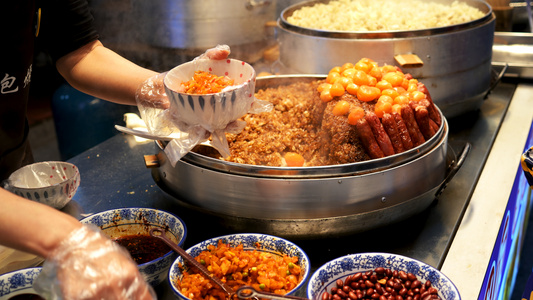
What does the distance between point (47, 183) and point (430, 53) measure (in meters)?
1.90

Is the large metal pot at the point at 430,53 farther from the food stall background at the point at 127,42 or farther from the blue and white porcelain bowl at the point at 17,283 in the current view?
the blue and white porcelain bowl at the point at 17,283

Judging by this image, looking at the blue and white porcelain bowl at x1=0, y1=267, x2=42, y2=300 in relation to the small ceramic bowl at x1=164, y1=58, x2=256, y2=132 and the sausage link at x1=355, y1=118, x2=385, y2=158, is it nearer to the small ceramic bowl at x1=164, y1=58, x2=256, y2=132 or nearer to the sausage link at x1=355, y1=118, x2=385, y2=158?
the small ceramic bowl at x1=164, y1=58, x2=256, y2=132

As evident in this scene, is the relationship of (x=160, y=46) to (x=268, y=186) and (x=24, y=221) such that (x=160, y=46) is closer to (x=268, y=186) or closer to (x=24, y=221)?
(x=268, y=186)

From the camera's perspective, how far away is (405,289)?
4.52 feet

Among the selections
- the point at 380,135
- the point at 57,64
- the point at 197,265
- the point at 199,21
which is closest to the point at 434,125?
the point at 380,135

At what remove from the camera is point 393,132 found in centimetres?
184

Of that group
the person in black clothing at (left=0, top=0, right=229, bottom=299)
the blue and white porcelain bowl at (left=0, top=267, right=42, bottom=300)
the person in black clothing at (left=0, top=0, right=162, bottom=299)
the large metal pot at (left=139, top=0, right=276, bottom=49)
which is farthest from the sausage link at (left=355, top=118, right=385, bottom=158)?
the large metal pot at (left=139, top=0, right=276, bottom=49)

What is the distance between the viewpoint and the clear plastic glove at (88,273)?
39.3 inches

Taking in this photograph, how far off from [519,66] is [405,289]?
2440mm

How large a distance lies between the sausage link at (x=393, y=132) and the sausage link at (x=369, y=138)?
0.21 feet

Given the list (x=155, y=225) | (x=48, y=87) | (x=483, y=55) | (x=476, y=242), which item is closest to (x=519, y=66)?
(x=483, y=55)

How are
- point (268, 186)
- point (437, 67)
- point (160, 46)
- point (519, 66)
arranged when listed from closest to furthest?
point (268, 186), point (437, 67), point (519, 66), point (160, 46)

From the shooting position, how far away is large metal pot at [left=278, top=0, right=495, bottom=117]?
253 cm

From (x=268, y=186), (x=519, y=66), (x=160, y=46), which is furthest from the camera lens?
(x=160, y=46)
